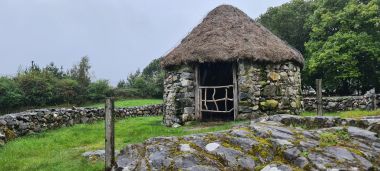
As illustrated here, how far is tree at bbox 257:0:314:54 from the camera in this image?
1356 inches

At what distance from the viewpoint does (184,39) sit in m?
17.7

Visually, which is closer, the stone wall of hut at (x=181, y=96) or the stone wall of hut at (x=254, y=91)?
the stone wall of hut at (x=254, y=91)

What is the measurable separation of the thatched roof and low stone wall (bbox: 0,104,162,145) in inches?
181

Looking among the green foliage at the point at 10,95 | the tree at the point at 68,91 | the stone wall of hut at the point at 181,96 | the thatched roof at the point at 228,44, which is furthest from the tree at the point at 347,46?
the green foliage at the point at 10,95

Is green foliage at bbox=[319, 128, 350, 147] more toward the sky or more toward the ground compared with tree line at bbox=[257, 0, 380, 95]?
more toward the ground

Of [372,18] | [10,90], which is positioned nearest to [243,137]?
[372,18]

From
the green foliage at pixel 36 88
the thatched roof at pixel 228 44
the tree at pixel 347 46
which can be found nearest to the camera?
the thatched roof at pixel 228 44

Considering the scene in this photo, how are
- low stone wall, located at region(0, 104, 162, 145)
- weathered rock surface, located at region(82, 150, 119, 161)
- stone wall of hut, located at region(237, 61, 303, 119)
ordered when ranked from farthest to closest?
stone wall of hut, located at region(237, 61, 303, 119) < low stone wall, located at region(0, 104, 162, 145) < weathered rock surface, located at region(82, 150, 119, 161)

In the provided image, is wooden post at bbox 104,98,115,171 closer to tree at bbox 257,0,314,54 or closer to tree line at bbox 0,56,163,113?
tree line at bbox 0,56,163,113

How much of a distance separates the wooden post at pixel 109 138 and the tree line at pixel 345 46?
62.2ft

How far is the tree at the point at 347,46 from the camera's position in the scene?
85.1 feet

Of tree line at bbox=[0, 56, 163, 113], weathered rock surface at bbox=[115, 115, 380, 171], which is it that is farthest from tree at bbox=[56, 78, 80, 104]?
weathered rock surface at bbox=[115, 115, 380, 171]

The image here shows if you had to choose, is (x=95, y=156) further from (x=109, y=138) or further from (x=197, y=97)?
(x=197, y=97)

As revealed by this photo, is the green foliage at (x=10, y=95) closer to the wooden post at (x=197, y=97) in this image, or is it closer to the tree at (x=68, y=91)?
the tree at (x=68, y=91)
